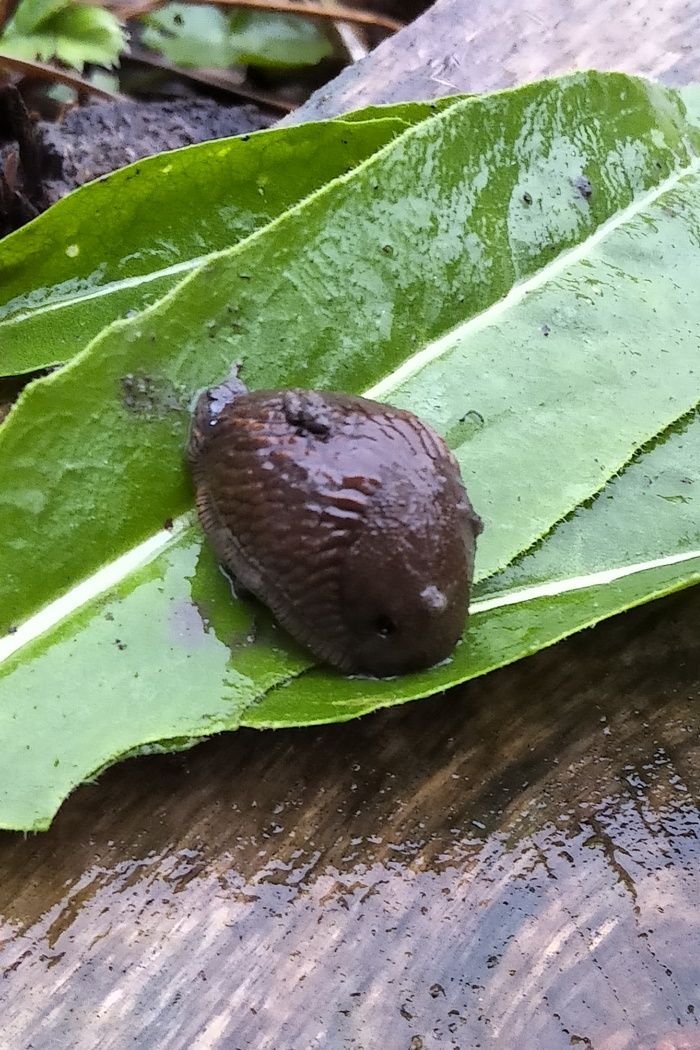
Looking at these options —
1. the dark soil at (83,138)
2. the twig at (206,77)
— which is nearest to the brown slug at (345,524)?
the dark soil at (83,138)

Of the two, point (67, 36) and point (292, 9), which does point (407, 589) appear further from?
point (292, 9)

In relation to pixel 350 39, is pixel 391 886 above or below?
below

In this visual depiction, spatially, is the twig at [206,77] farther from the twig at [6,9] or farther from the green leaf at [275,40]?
the twig at [6,9]

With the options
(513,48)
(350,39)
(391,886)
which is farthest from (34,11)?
(391,886)

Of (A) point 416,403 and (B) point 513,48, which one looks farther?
(B) point 513,48

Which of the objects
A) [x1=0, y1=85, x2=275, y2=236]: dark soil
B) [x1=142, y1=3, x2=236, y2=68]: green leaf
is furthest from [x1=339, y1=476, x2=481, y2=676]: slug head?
[x1=142, y1=3, x2=236, y2=68]: green leaf

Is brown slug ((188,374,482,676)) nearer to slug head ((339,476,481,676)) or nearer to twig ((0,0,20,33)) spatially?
slug head ((339,476,481,676))

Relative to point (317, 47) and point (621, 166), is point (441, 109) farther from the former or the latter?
point (317, 47)
